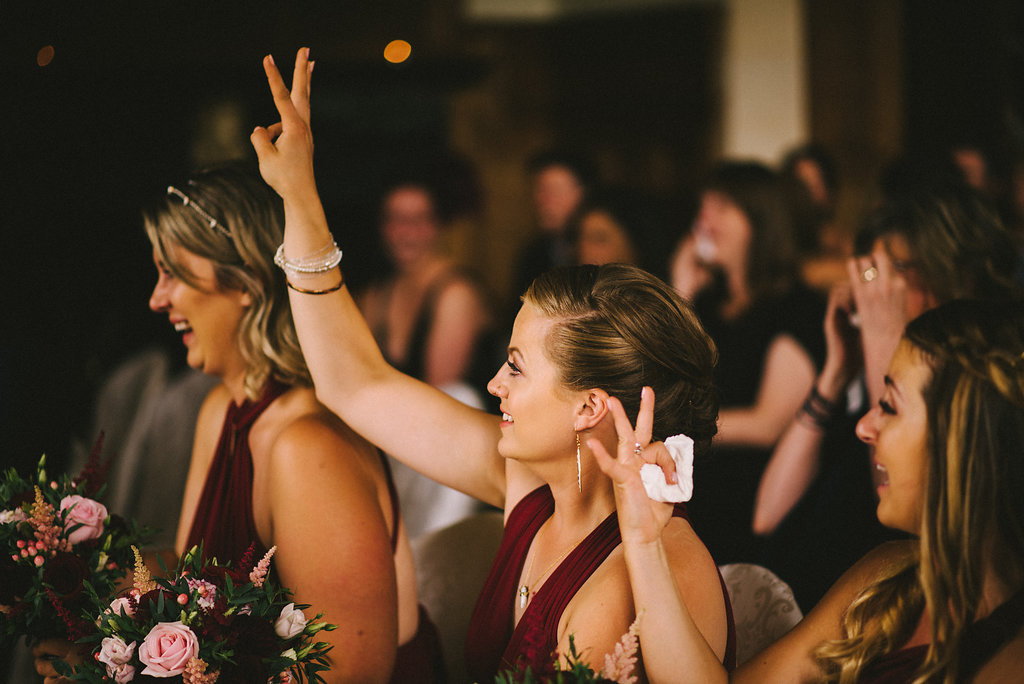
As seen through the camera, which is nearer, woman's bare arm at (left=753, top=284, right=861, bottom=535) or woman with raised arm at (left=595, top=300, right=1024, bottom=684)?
woman with raised arm at (left=595, top=300, right=1024, bottom=684)

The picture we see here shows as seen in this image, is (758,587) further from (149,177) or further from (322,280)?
(149,177)

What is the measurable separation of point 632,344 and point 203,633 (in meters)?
0.79

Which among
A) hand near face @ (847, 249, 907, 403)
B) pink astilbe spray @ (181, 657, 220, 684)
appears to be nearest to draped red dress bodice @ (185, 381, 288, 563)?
pink astilbe spray @ (181, 657, 220, 684)

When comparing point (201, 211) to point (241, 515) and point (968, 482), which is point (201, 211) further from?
point (968, 482)

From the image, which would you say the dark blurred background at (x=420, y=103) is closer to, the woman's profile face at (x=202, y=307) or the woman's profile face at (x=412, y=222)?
the woman's profile face at (x=412, y=222)

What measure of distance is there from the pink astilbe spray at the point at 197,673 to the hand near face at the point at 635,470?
0.62 metres

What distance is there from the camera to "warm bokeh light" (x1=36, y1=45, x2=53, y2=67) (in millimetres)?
4663

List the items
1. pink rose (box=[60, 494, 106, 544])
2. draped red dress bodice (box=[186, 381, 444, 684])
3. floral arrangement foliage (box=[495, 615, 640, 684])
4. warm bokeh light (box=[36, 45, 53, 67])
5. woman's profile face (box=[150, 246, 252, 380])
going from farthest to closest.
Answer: warm bokeh light (box=[36, 45, 53, 67]), woman's profile face (box=[150, 246, 252, 380]), draped red dress bodice (box=[186, 381, 444, 684]), pink rose (box=[60, 494, 106, 544]), floral arrangement foliage (box=[495, 615, 640, 684])

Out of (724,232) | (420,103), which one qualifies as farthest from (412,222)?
(420,103)

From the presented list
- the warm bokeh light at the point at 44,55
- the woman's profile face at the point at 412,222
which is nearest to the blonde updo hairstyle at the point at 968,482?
the woman's profile face at the point at 412,222

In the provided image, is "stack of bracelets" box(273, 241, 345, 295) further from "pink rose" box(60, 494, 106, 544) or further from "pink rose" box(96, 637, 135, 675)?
"pink rose" box(96, 637, 135, 675)

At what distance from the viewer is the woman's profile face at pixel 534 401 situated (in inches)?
64.9

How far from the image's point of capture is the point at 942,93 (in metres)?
7.19

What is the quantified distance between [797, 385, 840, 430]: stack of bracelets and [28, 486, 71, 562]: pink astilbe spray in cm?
173
